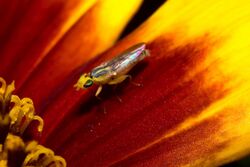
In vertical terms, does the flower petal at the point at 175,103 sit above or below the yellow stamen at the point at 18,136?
below

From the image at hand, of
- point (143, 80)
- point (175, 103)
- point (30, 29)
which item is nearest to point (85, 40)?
point (30, 29)

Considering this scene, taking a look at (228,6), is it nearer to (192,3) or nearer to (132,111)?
(192,3)

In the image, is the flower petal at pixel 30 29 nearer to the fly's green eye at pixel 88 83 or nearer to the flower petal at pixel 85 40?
the flower petal at pixel 85 40

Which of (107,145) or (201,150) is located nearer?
(201,150)

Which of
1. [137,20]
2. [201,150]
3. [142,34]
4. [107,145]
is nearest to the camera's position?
[201,150]

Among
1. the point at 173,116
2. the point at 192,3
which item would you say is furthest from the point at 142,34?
the point at 173,116

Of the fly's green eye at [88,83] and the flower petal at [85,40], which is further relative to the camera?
the flower petal at [85,40]

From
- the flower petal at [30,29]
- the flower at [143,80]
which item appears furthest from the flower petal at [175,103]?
the flower petal at [30,29]
